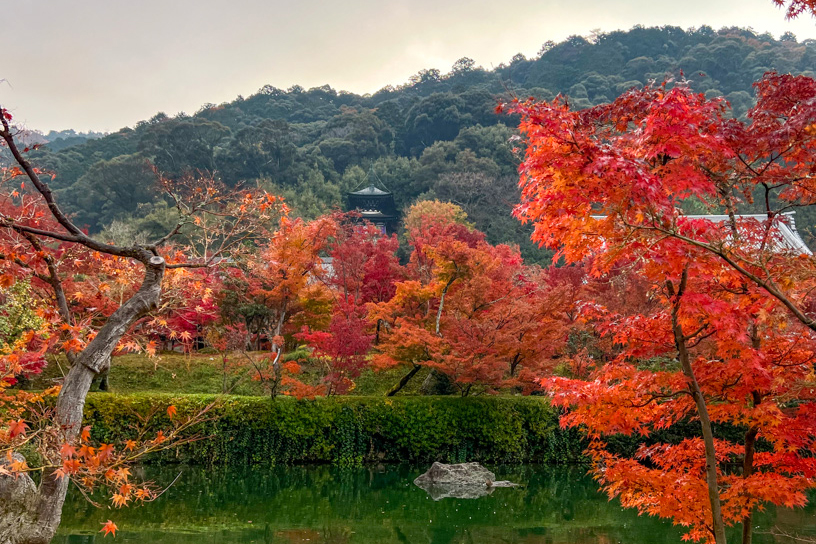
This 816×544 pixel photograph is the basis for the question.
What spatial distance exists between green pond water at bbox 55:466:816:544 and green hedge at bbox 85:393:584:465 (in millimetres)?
875

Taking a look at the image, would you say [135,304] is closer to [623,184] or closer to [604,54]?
[623,184]

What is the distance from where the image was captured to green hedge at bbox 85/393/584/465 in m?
11.7

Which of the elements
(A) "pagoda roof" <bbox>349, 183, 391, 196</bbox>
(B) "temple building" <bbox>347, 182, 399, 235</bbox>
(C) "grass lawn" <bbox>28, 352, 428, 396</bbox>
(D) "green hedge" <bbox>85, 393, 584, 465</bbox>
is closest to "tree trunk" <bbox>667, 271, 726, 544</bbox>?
(D) "green hedge" <bbox>85, 393, 584, 465</bbox>

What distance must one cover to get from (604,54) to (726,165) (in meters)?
43.6

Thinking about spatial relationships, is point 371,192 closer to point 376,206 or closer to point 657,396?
point 376,206

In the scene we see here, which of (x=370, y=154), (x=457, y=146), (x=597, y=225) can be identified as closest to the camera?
(x=597, y=225)

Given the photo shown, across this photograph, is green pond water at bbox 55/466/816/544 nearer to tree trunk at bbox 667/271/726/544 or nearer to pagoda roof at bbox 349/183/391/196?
tree trunk at bbox 667/271/726/544

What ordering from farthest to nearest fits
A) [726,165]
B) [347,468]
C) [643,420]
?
[347,468], [643,420], [726,165]

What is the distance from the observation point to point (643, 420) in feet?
14.9

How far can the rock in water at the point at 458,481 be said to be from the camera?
33.0 ft

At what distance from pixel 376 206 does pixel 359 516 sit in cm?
2353

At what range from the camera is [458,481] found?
412 inches

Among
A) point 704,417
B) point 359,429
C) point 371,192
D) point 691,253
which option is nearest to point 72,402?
point 691,253

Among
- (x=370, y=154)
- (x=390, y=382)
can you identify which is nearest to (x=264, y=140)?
(x=370, y=154)
